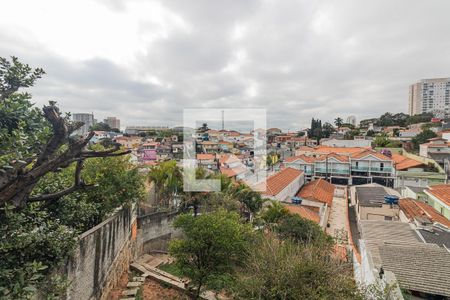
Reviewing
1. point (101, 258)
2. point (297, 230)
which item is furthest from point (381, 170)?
point (101, 258)

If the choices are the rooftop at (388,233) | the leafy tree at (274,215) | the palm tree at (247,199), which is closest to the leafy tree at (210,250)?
the rooftop at (388,233)

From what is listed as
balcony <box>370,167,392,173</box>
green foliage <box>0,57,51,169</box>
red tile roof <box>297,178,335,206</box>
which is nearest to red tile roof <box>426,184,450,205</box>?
red tile roof <box>297,178,335,206</box>

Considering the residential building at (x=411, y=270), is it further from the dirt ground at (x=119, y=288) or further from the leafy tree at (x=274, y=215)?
the dirt ground at (x=119, y=288)

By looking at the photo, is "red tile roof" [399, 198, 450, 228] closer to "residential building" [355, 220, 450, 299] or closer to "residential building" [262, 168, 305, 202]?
"residential building" [355, 220, 450, 299]

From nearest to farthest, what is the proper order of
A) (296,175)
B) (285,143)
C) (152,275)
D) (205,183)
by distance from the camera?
(152,275), (205,183), (296,175), (285,143)

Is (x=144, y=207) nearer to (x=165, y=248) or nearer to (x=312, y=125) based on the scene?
(x=165, y=248)

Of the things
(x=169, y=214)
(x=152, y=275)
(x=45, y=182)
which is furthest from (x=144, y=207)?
(x=45, y=182)
